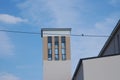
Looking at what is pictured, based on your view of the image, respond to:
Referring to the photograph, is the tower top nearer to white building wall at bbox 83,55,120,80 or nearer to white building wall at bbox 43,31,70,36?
white building wall at bbox 43,31,70,36

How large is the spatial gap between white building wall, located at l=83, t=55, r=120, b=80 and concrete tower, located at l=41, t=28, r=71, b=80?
4442cm

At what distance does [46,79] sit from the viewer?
70.1 meters

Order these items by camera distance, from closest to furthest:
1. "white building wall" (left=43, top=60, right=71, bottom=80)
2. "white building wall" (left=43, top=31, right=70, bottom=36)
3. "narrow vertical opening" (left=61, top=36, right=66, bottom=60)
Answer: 1. "white building wall" (left=43, top=60, right=71, bottom=80)
2. "white building wall" (left=43, top=31, right=70, bottom=36)
3. "narrow vertical opening" (left=61, top=36, right=66, bottom=60)

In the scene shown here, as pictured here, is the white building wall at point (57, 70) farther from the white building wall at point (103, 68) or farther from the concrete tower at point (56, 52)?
the white building wall at point (103, 68)

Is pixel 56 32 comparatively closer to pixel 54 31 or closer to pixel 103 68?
pixel 54 31

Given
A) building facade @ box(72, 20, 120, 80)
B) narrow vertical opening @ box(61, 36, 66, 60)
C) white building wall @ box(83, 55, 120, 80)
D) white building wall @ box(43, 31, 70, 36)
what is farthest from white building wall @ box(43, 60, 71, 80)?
white building wall @ box(83, 55, 120, 80)

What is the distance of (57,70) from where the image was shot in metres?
73.7

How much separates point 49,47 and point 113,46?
3941 centimetres

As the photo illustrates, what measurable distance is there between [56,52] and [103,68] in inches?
1799

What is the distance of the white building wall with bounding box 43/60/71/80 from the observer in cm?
7162

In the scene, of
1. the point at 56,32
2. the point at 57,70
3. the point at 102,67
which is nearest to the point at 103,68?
the point at 102,67

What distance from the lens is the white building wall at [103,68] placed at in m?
26.1

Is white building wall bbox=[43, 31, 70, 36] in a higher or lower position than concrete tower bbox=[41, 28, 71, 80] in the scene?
higher

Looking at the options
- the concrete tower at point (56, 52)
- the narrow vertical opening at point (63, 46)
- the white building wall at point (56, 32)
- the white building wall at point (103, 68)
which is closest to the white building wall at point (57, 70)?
the concrete tower at point (56, 52)
